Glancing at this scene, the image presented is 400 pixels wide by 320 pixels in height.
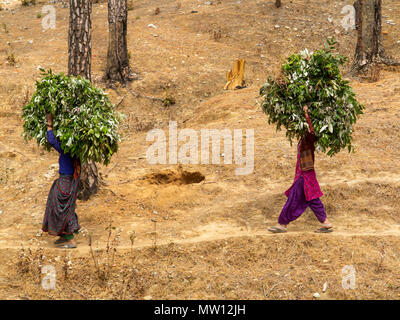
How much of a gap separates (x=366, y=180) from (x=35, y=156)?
252 inches

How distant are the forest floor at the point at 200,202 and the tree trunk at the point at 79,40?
2.06 m

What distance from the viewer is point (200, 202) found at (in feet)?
24.5

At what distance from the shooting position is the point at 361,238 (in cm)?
580

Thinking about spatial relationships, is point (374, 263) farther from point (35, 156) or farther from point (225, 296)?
point (35, 156)

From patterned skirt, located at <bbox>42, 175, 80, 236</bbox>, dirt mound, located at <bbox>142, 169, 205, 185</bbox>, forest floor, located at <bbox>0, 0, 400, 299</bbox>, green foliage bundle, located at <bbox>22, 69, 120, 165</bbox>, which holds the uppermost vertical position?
green foliage bundle, located at <bbox>22, 69, 120, 165</bbox>

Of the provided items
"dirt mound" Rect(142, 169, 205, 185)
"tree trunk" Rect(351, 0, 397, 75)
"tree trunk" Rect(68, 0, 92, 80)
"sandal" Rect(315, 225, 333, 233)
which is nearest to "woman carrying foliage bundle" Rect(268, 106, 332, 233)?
"sandal" Rect(315, 225, 333, 233)

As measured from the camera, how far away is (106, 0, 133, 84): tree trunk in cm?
1228

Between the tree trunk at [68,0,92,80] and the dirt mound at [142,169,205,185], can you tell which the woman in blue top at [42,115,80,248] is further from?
the dirt mound at [142,169,205,185]

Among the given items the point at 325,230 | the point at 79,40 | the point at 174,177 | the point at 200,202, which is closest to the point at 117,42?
the point at 79,40

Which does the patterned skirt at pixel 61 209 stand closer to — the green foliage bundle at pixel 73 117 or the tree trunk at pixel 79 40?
the green foliage bundle at pixel 73 117

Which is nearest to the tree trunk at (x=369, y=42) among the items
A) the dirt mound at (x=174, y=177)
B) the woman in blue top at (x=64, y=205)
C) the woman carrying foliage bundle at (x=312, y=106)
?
the dirt mound at (x=174, y=177)

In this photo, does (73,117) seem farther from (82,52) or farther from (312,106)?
(312,106)

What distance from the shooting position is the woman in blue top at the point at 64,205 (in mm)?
5926

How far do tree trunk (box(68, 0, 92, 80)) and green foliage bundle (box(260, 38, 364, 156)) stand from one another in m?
3.35
